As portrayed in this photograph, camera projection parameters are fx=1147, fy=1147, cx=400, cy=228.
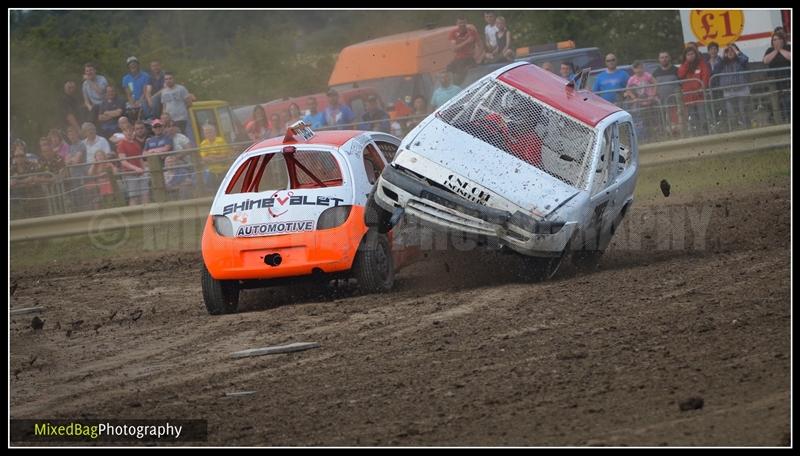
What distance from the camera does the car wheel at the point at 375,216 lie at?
9875 millimetres

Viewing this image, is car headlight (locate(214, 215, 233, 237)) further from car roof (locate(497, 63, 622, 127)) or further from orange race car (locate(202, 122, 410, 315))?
car roof (locate(497, 63, 622, 127))

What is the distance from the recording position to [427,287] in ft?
34.4

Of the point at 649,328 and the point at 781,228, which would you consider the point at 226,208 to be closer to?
the point at 649,328

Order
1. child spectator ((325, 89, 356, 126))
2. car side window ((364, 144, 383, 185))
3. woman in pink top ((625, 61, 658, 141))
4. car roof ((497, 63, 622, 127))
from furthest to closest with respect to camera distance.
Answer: child spectator ((325, 89, 356, 126)) → woman in pink top ((625, 61, 658, 141)) → car side window ((364, 144, 383, 185)) → car roof ((497, 63, 622, 127))

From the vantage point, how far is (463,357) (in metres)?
7.44

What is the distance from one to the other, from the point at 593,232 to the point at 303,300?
2.71m

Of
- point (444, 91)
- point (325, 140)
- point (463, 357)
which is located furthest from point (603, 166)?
point (444, 91)

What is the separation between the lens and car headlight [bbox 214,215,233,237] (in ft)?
32.7

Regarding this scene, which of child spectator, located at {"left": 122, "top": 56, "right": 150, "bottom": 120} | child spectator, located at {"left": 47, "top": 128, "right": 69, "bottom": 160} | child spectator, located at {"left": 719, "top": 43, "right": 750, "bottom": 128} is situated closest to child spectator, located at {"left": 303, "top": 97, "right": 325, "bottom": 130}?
child spectator, located at {"left": 122, "top": 56, "right": 150, "bottom": 120}

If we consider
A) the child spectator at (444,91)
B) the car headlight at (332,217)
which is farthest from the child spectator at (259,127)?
the car headlight at (332,217)

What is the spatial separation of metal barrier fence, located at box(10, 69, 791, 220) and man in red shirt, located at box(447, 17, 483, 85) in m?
3.08

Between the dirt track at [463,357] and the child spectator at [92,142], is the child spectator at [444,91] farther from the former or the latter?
the dirt track at [463,357]

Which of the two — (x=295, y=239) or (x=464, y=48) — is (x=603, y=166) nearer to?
(x=295, y=239)
